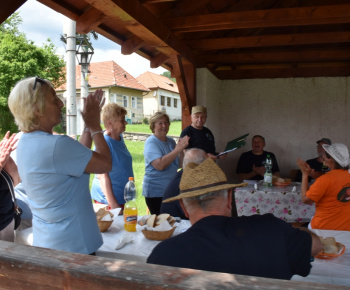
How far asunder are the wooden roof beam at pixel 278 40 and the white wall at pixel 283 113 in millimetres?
1247

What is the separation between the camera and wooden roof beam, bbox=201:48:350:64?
17.1ft

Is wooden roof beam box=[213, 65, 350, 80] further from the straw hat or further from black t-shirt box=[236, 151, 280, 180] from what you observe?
the straw hat

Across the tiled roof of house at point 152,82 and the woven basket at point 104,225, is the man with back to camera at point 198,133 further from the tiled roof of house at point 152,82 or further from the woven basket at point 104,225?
the tiled roof of house at point 152,82

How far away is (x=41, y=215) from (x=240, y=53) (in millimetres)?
4655

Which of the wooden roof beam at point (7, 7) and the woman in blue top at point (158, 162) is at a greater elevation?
the wooden roof beam at point (7, 7)

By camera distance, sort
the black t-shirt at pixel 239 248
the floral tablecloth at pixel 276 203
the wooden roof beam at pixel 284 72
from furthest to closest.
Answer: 1. the wooden roof beam at pixel 284 72
2. the floral tablecloth at pixel 276 203
3. the black t-shirt at pixel 239 248

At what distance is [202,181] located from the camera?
1.36 meters

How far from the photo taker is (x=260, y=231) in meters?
1.19

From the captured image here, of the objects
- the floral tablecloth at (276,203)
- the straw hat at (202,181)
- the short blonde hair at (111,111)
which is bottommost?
the floral tablecloth at (276,203)

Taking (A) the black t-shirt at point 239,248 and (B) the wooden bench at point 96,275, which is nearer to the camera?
(B) the wooden bench at point 96,275

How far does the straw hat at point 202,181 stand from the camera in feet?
4.25

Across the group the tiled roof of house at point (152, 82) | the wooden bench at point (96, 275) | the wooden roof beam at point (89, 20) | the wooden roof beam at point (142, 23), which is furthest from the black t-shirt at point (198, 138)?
the tiled roof of house at point (152, 82)

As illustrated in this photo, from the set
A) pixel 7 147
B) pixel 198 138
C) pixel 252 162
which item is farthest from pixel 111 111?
pixel 252 162

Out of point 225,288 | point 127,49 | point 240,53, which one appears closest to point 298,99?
point 240,53
